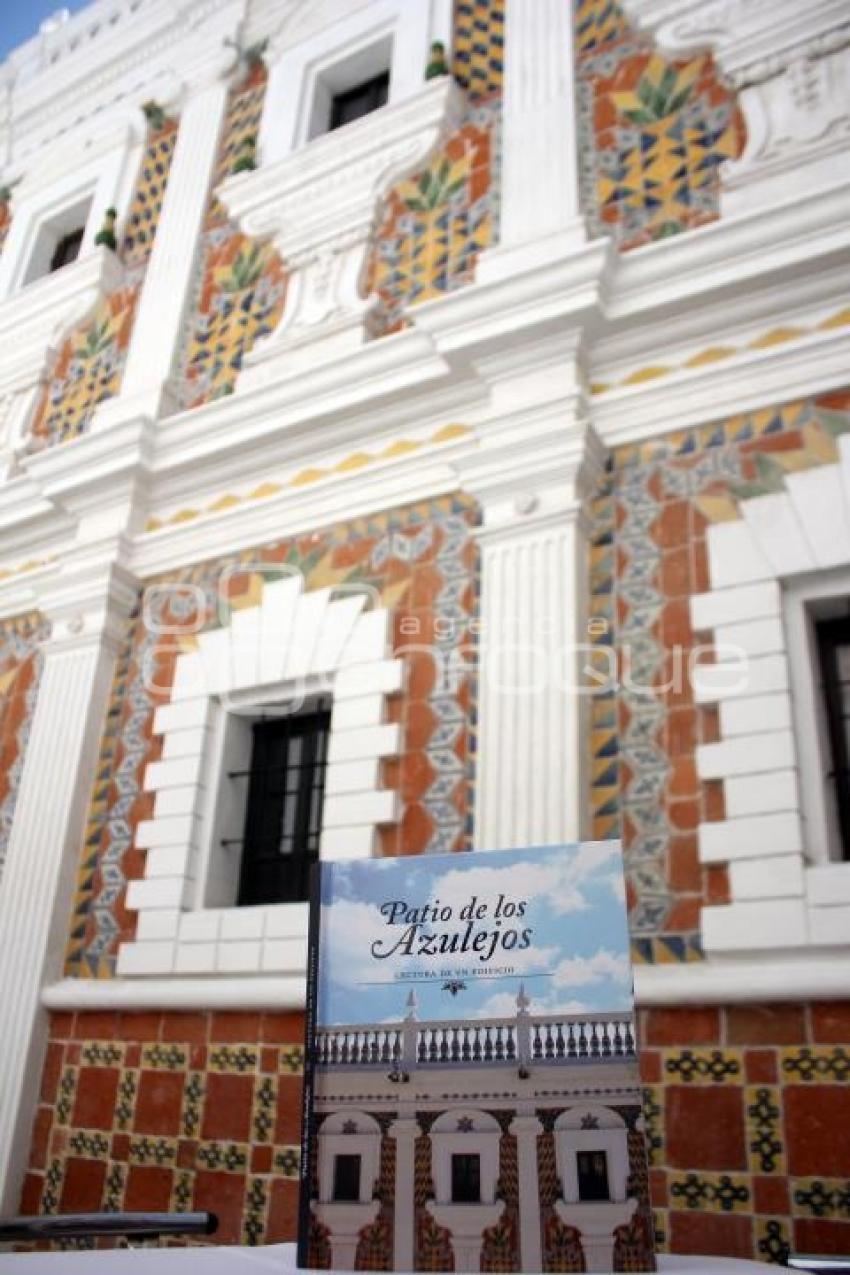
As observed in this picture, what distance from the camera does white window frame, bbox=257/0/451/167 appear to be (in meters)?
7.76

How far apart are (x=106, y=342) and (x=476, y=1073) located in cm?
768

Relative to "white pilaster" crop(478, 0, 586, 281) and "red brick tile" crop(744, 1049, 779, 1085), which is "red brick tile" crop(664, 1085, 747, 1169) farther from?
"white pilaster" crop(478, 0, 586, 281)

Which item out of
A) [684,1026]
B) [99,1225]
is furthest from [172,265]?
[99,1225]

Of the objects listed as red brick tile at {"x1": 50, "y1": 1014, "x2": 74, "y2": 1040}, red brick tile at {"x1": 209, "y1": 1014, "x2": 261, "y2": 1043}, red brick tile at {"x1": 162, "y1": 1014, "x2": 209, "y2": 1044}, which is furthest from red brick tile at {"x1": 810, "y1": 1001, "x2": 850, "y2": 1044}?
red brick tile at {"x1": 50, "y1": 1014, "x2": 74, "y2": 1040}

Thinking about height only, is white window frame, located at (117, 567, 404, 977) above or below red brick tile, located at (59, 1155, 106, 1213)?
above

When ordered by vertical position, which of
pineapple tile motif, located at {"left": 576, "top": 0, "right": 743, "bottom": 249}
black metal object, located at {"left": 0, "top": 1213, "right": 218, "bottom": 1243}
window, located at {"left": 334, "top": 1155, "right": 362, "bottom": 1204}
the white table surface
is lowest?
the white table surface

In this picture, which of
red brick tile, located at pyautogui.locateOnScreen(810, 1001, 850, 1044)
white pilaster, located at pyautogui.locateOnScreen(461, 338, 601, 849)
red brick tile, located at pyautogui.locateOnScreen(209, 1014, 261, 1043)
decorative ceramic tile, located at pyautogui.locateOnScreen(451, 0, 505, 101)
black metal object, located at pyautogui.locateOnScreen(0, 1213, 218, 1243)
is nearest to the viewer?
black metal object, located at pyautogui.locateOnScreen(0, 1213, 218, 1243)

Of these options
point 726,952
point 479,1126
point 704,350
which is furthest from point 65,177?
point 479,1126

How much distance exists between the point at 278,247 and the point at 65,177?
3570mm

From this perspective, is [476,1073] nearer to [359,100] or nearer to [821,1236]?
[821,1236]

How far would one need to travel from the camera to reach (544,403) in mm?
5512

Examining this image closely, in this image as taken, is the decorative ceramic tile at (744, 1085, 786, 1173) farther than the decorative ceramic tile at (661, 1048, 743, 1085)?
No

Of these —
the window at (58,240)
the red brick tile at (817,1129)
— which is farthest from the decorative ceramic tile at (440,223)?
the red brick tile at (817,1129)

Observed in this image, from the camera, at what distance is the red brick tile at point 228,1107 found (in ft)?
16.1
